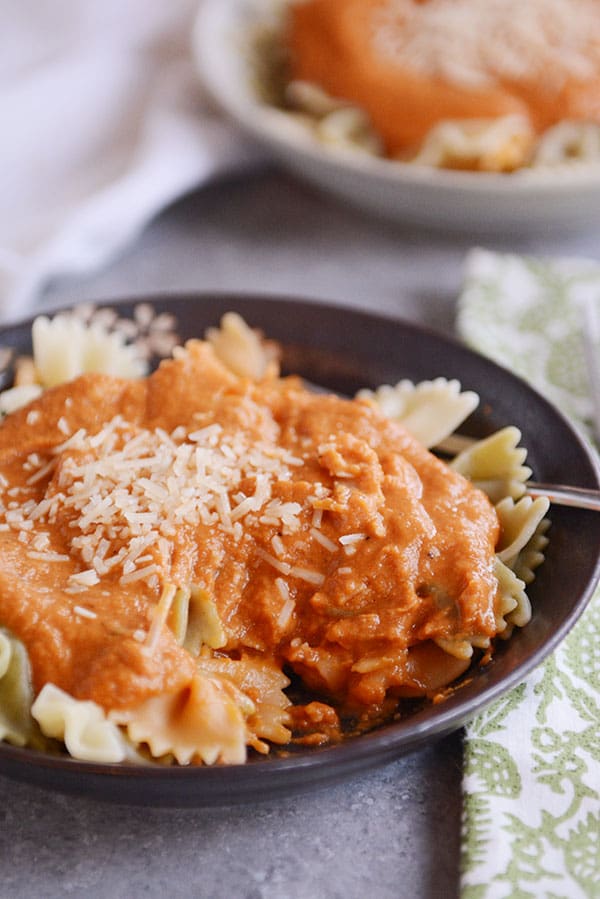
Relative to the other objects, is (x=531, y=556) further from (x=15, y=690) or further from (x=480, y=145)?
(x=480, y=145)

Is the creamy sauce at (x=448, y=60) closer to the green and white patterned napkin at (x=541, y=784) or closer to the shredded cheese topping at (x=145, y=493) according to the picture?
the shredded cheese topping at (x=145, y=493)

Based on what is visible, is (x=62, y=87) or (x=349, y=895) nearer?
(x=349, y=895)

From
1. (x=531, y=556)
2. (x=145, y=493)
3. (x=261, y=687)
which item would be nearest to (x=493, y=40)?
(x=531, y=556)

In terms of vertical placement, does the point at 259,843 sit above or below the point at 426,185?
below

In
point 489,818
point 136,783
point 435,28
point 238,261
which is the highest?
point 435,28

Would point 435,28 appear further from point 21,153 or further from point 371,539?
point 371,539

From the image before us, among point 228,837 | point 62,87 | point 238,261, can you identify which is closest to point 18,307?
point 238,261
